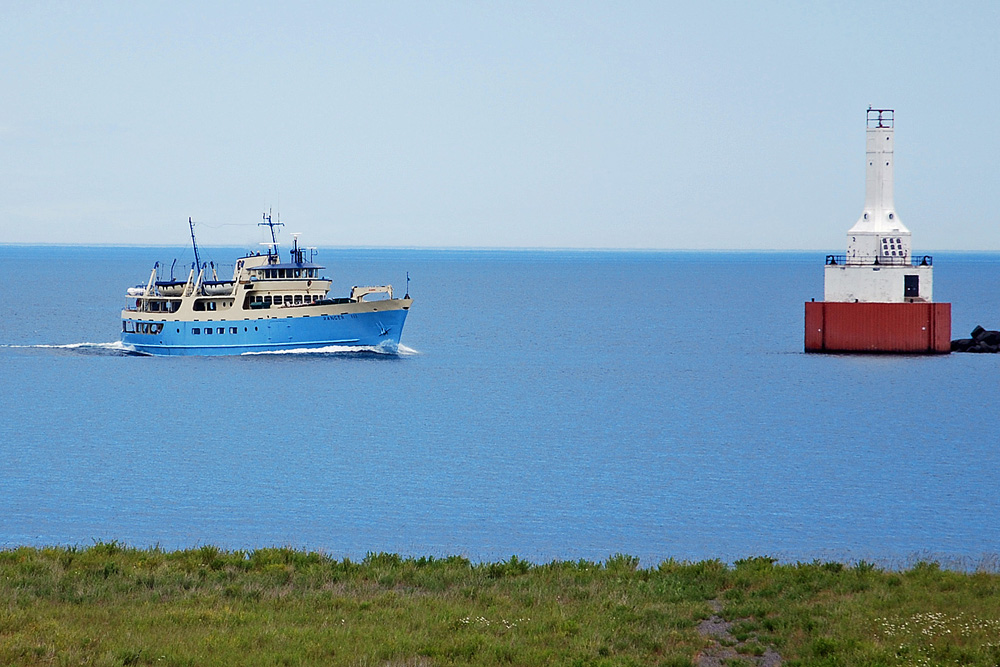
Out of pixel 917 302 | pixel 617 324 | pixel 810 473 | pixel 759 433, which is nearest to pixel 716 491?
pixel 810 473

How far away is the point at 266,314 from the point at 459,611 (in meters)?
56.8

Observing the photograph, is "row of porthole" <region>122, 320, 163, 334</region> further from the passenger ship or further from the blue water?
the blue water

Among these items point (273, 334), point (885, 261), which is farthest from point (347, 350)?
point (885, 261)

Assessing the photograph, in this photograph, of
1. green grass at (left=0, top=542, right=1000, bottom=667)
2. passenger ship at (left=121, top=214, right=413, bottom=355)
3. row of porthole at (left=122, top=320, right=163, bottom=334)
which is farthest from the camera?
row of porthole at (left=122, top=320, right=163, bottom=334)

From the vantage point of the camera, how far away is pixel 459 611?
17.3 m

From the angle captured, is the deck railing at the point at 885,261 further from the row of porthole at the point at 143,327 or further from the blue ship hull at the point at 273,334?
the row of porthole at the point at 143,327

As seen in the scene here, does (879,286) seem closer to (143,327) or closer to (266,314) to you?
(266,314)

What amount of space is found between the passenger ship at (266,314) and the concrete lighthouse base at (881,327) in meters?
24.2

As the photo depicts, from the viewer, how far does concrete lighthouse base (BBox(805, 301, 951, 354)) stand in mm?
63875

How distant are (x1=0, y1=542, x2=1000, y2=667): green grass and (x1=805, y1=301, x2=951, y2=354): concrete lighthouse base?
4528 cm

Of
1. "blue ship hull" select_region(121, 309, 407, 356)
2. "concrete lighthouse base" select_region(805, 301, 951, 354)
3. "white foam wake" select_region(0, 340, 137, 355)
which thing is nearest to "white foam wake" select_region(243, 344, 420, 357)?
"blue ship hull" select_region(121, 309, 407, 356)

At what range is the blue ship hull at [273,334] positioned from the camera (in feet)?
237

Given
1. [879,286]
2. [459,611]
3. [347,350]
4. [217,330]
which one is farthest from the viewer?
[347,350]

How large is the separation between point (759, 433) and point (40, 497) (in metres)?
27.0
